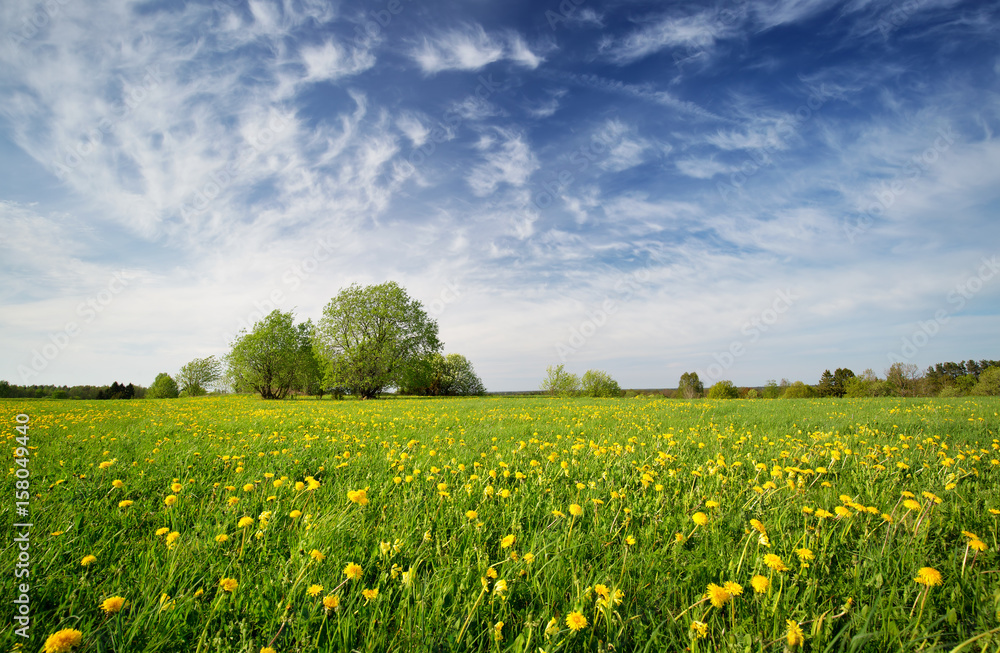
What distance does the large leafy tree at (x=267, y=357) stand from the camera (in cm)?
4434

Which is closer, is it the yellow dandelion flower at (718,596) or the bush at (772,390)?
the yellow dandelion flower at (718,596)

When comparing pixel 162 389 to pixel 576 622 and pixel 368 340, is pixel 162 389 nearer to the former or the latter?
pixel 368 340

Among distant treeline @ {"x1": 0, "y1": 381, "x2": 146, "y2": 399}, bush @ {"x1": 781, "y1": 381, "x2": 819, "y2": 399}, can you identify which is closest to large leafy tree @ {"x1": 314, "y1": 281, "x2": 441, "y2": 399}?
distant treeline @ {"x1": 0, "y1": 381, "x2": 146, "y2": 399}

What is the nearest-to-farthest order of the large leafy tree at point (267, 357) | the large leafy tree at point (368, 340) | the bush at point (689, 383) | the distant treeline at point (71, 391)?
the distant treeline at point (71, 391) → the large leafy tree at point (368, 340) → the large leafy tree at point (267, 357) → the bush at point (689, 383)

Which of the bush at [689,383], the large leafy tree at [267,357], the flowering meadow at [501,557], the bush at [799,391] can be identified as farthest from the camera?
the bush at [689,383]

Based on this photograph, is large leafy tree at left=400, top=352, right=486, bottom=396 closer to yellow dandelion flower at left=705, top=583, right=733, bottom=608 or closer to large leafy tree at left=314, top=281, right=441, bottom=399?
large leafy tree at left=314, top=281, right=441, bottom=399

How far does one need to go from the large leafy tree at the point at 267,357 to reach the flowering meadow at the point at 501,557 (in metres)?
44.7

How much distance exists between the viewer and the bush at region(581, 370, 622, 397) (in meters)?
71.3

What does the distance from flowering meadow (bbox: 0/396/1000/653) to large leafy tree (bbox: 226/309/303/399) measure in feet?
147

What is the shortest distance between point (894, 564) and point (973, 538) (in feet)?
1.33

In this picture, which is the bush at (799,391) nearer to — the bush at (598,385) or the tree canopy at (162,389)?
the bush at (598,385)

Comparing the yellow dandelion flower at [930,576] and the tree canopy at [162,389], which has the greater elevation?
the yellow dandelion flower at [930,576]

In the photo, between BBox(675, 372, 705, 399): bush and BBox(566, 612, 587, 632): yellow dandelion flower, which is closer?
BBox(566, 612, 587, 632): yellow dandelion flower

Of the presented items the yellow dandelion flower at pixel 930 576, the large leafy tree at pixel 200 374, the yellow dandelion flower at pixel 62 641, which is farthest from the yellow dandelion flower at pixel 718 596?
the large leafy tree at pixel 200 374
